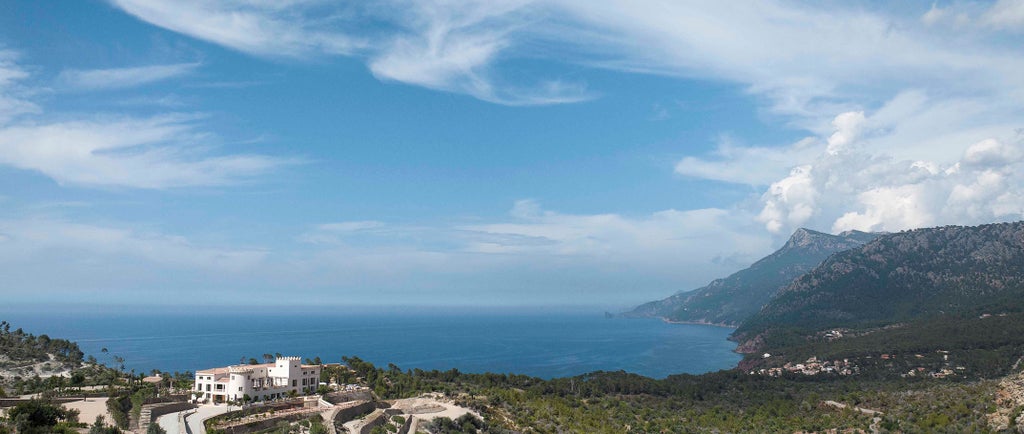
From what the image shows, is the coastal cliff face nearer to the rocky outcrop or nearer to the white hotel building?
the rocky outcrop

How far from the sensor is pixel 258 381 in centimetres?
4597

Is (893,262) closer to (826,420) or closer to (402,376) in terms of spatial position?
(826,420)

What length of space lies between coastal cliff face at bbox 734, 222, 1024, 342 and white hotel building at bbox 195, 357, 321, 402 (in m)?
112

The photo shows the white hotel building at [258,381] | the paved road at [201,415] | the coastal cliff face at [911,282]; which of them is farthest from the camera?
the coastal cliff face at [911,282]

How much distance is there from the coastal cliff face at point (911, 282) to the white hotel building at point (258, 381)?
112385 mm

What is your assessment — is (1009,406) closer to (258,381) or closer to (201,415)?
(258,381)

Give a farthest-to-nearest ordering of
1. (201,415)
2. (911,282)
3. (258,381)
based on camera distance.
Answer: (911,282) < (258,381) < (201,415)

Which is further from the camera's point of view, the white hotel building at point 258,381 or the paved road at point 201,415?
the white hotel building at point 258,381

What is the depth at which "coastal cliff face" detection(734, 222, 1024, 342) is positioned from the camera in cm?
12475

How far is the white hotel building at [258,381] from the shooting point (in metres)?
44.2

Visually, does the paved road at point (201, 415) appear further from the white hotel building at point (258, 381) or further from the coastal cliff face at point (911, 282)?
the coastal cliff face at point (911, 282)

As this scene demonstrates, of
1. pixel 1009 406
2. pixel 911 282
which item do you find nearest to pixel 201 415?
pixel 1009 406

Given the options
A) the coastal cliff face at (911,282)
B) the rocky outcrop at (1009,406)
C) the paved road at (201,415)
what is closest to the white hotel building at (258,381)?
the paved road at (201,415)

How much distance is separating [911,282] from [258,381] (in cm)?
14813
